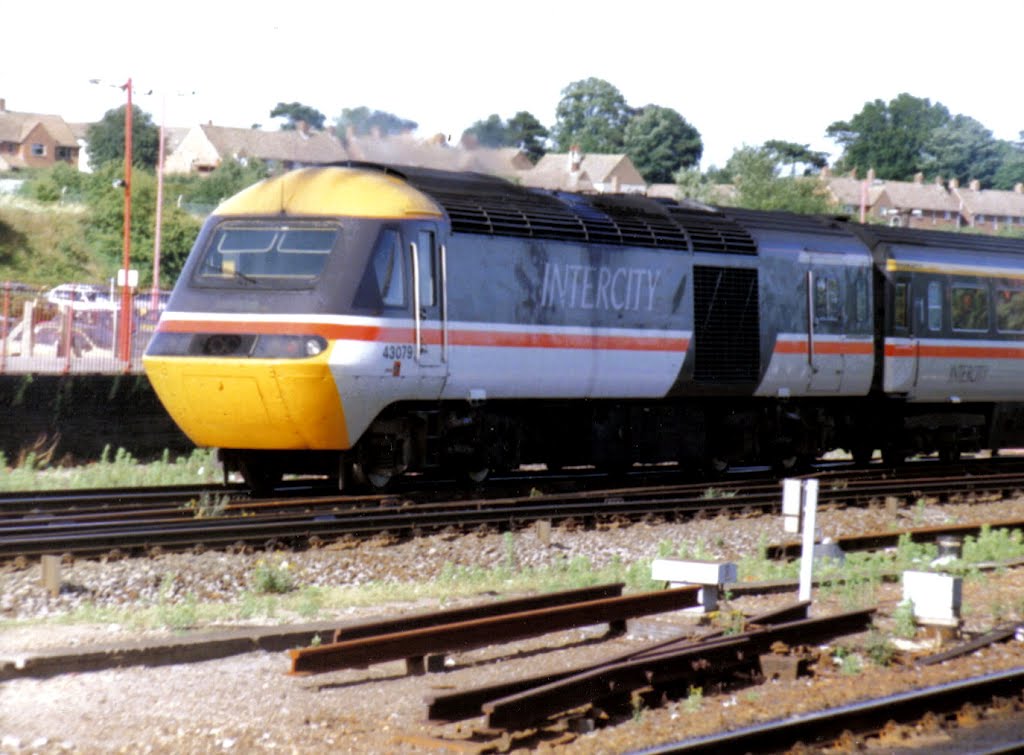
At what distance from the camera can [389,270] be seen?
15.6m

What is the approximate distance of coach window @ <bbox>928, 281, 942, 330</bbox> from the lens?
22.6 metres

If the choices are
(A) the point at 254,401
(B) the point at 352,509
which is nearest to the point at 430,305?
(A) the point at 254,401

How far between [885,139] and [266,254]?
466 ft

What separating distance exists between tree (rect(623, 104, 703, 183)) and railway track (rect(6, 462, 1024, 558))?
113009mm

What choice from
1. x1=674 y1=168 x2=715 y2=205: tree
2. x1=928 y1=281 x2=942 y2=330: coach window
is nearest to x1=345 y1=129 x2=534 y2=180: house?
x1=928 y1=281 x2=942 y2=330: coach window

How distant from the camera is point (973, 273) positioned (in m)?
23.3

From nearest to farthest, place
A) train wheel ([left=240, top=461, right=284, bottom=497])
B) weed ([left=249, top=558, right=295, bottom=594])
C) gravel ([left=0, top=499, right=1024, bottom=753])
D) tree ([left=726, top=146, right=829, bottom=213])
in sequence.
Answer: gravel ([left=0, top=499, right=1024, bottom=753]) → weed ([left=249, top=558, right=295, bottom=594]) → train wheel ([left=240, top=461, right=284, bottom=497]) → tree ([left=726, top=146, right=829, bottom=213])

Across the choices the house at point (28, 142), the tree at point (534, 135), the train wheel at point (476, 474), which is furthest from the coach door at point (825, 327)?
the house at point (28, 142)

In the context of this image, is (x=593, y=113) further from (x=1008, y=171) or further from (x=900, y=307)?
(x=900, y=307)

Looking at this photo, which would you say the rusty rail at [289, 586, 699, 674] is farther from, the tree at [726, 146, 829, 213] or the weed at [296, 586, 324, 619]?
the tree at [726, 146, 829, 213]

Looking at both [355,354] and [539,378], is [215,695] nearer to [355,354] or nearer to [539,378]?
[355,354]

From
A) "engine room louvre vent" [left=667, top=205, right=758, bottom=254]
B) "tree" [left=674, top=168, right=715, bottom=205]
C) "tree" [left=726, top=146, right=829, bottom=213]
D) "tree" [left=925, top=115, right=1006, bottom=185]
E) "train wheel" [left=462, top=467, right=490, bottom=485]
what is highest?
"tree" [left=925, top=115, right=1006, bottom=185]

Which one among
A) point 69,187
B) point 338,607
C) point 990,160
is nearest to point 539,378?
point 338,607

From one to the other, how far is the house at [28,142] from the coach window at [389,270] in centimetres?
10943
